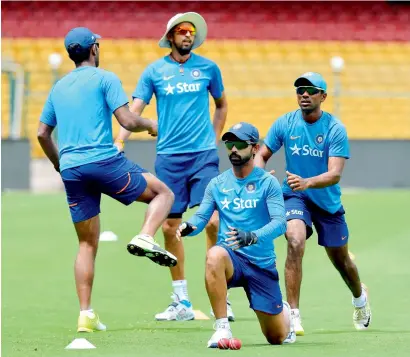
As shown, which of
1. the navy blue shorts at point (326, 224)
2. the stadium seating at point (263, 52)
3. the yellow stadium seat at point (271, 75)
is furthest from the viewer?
the stadium seating at point (263, 52)

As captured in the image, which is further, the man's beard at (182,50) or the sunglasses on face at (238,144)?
the man's beard at (182,50)

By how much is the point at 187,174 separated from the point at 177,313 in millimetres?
1187

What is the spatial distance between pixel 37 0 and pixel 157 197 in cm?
2130

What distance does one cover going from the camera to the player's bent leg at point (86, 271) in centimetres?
926

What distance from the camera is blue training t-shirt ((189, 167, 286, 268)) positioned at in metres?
8.23

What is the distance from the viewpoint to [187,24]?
10453mm

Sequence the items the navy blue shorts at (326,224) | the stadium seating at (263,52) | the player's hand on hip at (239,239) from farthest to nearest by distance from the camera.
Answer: the stadium seating at (263,52) → the navy blue shorts at (326,224) → the player's hand on hip at (239,239)

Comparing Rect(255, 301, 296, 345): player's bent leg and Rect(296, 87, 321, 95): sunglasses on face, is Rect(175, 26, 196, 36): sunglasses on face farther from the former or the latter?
Rect(255, 301, 296, 345): player's bent leg

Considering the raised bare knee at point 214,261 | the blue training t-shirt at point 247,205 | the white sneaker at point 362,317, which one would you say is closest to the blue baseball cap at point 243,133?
the blue training t-shirt at point 247,205

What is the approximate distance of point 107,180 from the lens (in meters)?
9.08

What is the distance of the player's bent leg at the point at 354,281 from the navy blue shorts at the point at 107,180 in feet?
5.86

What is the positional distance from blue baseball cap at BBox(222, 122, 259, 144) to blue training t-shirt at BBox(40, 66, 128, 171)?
1205mm

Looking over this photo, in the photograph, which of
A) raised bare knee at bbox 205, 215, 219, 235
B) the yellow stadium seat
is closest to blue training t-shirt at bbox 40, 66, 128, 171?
raised bare knee at bbox 205, 215, 219, 235

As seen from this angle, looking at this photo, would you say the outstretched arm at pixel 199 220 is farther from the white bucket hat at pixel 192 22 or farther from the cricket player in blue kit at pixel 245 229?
the white bucket hat at pixel 192 22
